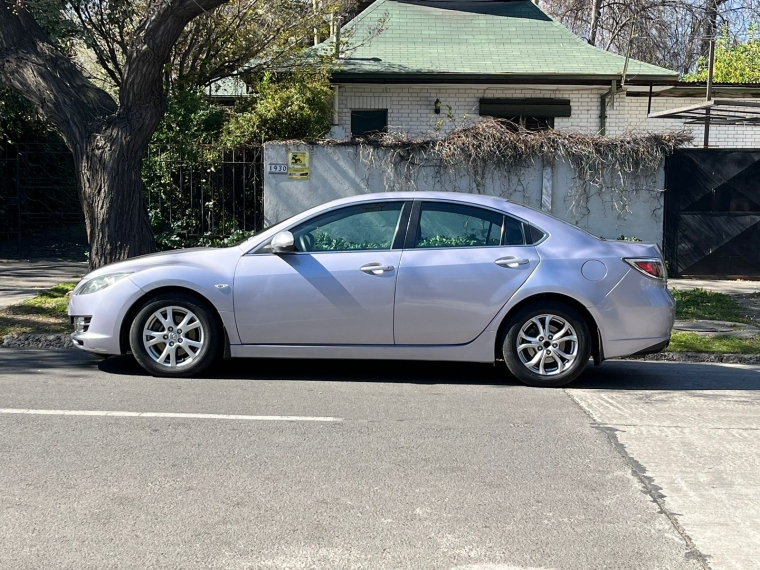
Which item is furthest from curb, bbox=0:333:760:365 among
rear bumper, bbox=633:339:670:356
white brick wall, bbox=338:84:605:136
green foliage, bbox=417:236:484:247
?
white brick wall, bbox=338:84:605:136

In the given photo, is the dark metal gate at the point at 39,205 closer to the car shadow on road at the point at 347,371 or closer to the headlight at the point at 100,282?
the headlight at the point at 100,282

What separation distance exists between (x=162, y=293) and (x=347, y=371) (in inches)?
68.6

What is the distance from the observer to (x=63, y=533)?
4105 mm

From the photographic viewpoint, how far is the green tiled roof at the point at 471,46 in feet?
58.2

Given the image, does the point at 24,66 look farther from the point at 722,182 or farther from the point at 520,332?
the point at 722,182

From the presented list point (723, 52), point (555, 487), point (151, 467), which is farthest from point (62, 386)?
point (723, 52)

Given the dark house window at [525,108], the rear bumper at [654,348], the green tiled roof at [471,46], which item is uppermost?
the green tiled roof at [471,46]

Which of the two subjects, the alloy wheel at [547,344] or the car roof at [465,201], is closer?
the alloy wheel at [547,344]

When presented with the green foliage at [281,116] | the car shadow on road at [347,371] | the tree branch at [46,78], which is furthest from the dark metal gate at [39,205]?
the car shadow on road at [347,371]

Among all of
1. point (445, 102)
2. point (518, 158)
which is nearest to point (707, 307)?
point (518, 158)

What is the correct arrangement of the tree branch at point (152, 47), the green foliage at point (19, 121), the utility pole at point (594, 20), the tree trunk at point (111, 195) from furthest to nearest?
1. the utility pole at point (594, 20)
2. the green foliage at point (19, 121)
3. the tree trunk at point (111, 195)
4. the tree branch at point (152, 47)

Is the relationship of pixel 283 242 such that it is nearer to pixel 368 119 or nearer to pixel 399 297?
pixel 399 297

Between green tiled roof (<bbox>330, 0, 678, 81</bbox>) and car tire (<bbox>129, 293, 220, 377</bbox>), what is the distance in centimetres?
1080

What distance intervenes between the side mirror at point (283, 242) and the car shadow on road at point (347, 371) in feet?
3.65
